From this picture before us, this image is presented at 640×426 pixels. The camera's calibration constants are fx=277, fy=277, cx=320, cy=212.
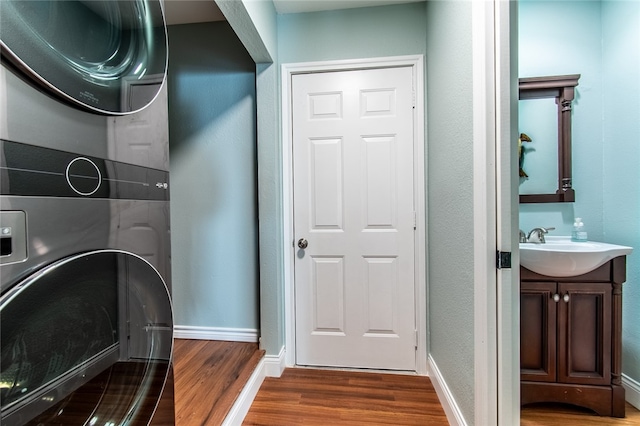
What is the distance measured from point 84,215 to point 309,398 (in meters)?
1.63

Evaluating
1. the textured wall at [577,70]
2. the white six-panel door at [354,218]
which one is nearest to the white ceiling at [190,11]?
the white six-panel door at [354,218]

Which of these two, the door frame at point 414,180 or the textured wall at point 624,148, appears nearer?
the textured wall at point 624,148

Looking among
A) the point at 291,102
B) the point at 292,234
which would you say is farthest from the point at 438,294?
the point at 291,102

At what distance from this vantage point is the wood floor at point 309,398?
1424 mm

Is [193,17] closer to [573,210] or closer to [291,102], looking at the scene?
[291,102]

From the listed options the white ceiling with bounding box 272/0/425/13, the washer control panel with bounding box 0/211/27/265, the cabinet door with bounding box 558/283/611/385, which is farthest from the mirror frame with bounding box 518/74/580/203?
the washer control panel with bounding box 0/211/27/265

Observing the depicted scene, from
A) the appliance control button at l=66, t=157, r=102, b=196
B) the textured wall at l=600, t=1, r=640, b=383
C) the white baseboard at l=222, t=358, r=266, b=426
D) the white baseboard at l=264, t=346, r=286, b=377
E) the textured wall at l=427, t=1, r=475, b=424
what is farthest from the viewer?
the white baseboard at l=264, t=346, r=286, b=377

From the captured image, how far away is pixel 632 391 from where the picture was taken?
1.57 m

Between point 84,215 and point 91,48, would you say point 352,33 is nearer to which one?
point 91,48

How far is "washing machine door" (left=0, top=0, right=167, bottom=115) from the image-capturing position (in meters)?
0.47

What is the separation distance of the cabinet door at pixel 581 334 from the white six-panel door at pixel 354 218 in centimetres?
80

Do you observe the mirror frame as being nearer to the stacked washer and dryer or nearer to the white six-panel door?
the white six-panel door

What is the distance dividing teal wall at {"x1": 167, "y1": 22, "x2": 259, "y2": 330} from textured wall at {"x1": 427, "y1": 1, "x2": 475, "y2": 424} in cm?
123

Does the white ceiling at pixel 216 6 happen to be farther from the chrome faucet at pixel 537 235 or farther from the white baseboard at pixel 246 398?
the white baseboard at pixel 246 398
